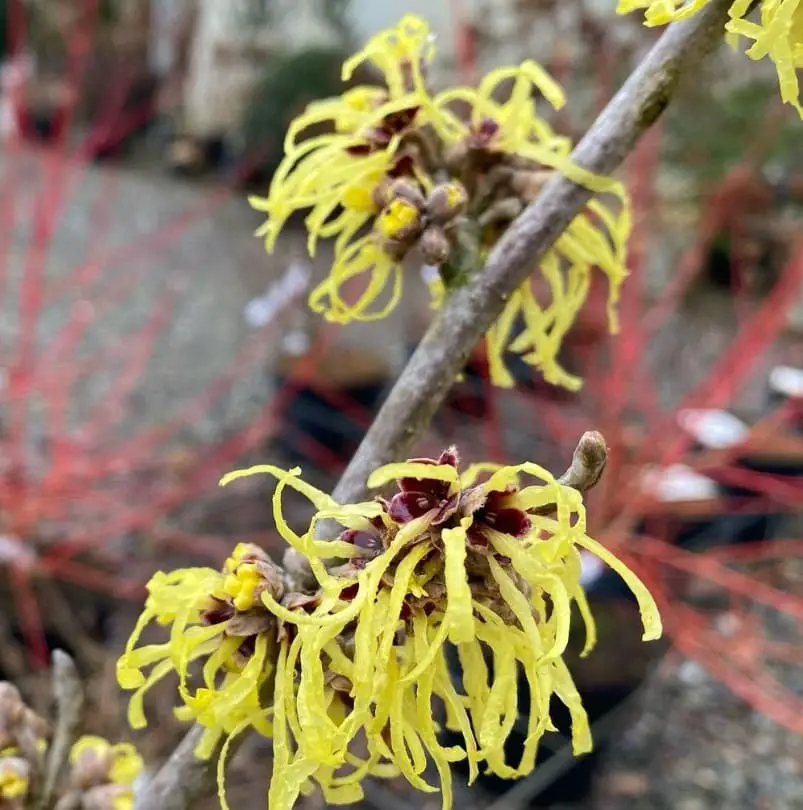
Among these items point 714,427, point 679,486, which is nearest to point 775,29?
point 679,486

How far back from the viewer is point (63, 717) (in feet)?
1.36

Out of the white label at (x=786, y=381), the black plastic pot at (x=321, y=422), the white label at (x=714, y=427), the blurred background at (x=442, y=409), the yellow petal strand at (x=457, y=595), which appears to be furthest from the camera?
the black plastic pot at (x=321, y=422)

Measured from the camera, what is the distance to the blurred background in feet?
3.90

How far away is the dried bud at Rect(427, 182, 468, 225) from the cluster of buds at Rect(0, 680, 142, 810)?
25 centimetres

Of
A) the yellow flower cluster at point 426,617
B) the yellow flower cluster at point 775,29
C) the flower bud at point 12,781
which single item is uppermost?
the yellow flower cluster at point 775,29

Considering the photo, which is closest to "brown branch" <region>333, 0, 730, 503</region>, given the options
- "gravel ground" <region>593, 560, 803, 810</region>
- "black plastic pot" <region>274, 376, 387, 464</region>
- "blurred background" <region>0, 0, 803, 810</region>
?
"blurred background" <region>0, 0, 803, 810</region>

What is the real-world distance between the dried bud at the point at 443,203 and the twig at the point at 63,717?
0.24 meters

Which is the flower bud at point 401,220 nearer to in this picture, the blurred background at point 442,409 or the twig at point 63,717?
the twig at point 63,717

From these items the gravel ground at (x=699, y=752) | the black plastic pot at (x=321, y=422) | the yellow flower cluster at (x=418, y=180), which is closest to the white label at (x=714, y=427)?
the gravel ground at (x=699, y=752)

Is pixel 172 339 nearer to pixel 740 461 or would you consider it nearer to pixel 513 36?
pixel 513 36

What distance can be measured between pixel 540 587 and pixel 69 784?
0.27 meters

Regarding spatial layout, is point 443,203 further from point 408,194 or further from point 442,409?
point 442,409

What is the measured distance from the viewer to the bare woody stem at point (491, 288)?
1.07 feet

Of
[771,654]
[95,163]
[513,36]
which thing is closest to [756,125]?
[513,36]
